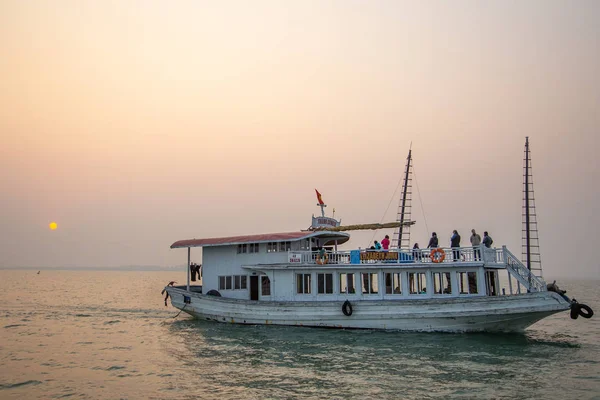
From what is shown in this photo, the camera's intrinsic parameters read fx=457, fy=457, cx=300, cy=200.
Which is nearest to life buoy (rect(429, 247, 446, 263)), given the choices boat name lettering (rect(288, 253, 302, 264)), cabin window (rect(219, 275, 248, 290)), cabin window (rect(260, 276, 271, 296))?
boat name lettering (rect(288, 253, 302, 264))

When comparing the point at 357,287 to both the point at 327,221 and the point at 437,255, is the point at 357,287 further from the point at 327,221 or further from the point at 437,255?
the point at 327,221

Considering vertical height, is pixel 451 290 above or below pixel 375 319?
above

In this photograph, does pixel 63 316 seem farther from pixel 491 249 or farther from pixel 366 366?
pixel 491 249

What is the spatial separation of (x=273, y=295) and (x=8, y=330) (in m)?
16.2

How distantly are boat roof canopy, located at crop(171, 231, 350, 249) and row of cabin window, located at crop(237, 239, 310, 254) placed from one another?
623 mm

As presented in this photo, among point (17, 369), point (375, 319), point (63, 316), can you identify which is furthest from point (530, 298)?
point (63, 316)

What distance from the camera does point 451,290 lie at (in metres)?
22.2

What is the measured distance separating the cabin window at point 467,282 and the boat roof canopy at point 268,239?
7392mm

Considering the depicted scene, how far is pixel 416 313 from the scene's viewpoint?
21625mm

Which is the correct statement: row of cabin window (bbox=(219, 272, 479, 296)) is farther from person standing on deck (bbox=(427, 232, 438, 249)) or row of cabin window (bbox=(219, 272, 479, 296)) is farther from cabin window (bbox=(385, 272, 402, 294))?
person standing on deck (bbox=(427, 232, 438, 249))

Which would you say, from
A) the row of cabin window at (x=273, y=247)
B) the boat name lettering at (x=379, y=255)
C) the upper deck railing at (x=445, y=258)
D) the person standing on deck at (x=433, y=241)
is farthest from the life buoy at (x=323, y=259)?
the person standing on deck at (x=433, y=241)

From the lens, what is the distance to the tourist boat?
68.3 ft

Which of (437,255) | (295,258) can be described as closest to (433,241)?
(437,255)

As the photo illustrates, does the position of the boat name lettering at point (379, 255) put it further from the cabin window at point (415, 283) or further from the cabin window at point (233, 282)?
Answer: the cabin window at point (233, 282)
